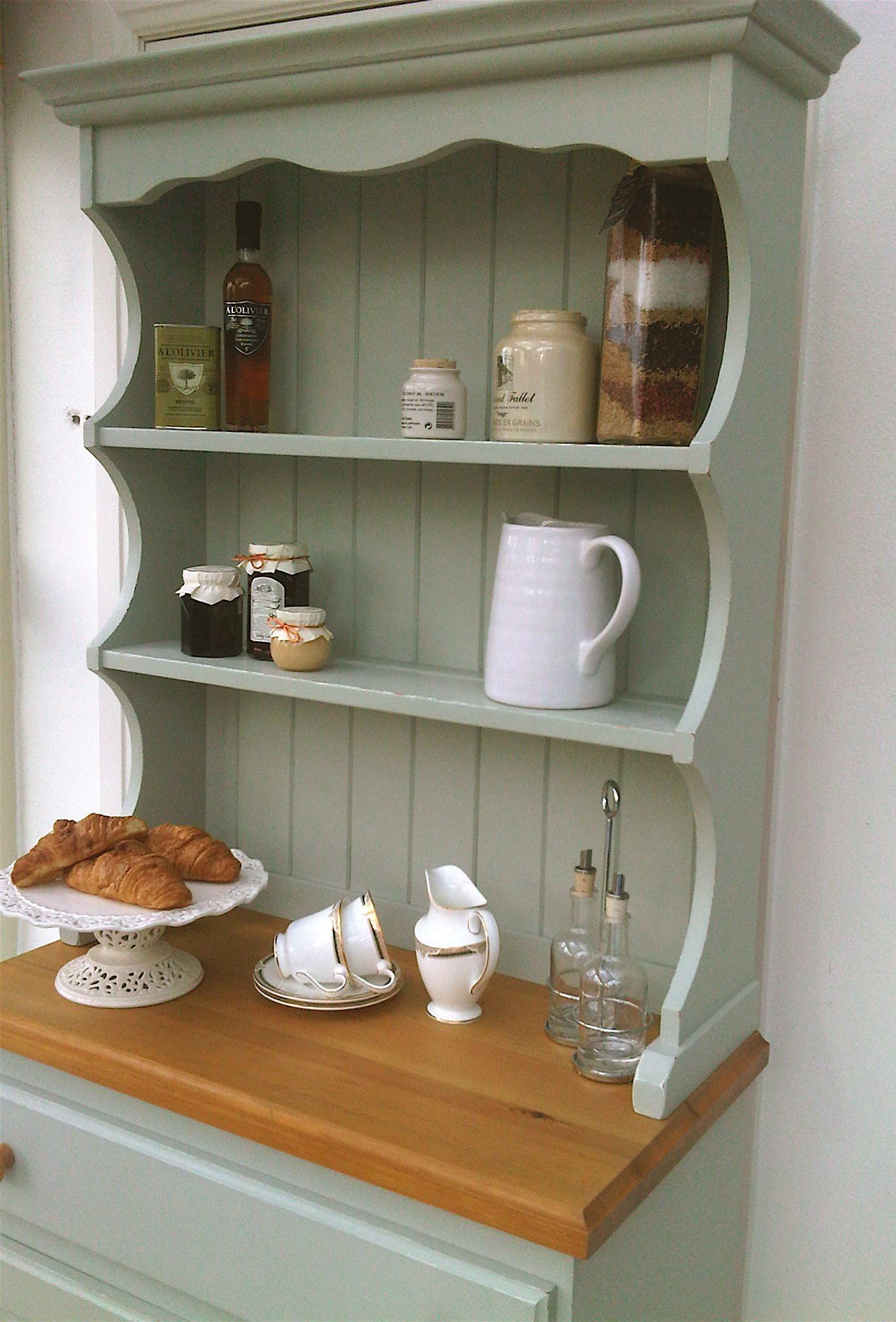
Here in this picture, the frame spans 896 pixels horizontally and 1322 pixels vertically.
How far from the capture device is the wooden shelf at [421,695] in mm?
1228

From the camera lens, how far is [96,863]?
1.43 metres

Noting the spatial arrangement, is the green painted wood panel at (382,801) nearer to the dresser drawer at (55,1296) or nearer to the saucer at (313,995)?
the saucer at (313,995)

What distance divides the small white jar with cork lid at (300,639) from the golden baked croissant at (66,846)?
28 centimetres

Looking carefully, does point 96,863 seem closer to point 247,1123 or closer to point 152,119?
point 247,1123

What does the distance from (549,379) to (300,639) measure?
1.42ft

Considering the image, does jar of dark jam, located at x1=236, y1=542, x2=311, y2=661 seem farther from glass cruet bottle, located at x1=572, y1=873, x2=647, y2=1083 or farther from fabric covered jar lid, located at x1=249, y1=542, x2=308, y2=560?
glass cruet bottle, located at x1=572, y1=873, x2=647, y2=1083

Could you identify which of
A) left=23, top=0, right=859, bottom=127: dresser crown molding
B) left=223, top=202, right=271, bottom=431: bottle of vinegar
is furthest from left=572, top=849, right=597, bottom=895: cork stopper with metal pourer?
left=23, top=0, right=859, bottom=127: dresser crown molding

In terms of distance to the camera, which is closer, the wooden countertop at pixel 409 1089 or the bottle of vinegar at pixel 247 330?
the wooden countertop at pixel 409 1089

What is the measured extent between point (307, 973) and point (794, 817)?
1.93 feet

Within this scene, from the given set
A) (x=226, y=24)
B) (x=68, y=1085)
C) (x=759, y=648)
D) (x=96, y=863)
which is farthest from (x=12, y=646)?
(x=759, y=648)

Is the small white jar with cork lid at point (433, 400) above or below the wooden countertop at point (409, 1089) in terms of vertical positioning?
above

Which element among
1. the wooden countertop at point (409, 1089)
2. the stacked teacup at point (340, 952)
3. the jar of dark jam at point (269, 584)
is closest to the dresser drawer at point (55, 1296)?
the wooden countertop at point (409, 1089)

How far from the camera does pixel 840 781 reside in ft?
4.57

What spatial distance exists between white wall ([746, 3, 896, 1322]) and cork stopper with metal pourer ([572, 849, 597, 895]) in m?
0.23
